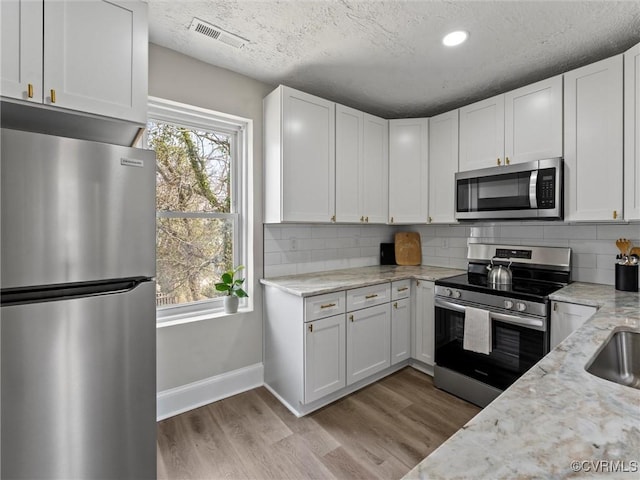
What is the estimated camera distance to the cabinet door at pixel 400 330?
269cm

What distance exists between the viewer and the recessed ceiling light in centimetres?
190

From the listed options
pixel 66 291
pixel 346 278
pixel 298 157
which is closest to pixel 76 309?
pixel 66 291

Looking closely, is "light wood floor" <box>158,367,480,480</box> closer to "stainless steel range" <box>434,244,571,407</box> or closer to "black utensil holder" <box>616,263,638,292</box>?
"stainless steel range" <box>434,244,571,407</box>

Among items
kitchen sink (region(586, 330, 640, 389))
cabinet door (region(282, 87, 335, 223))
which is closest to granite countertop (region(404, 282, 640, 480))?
kitchen sink (region(586, 330, 640, 389))

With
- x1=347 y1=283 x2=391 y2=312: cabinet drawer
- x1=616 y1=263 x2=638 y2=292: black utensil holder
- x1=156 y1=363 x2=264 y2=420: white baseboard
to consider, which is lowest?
x1=156 y1=363 x2=264 y2=420: white baseboard

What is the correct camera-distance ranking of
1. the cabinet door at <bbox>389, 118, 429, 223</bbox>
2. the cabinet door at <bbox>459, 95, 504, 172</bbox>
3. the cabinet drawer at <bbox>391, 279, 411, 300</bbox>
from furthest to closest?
the cabinet door at <bbox>389, 118, 429, 223</bbox> < the cabinet drawer at <bbox>391, 279, 411, 300</bbox> < the cabinet door at <bbox>459, 95, 504, 172</bbox>

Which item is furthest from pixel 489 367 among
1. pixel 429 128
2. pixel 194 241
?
pixel 194 241

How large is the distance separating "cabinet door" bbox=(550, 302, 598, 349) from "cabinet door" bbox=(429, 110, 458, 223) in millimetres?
1109

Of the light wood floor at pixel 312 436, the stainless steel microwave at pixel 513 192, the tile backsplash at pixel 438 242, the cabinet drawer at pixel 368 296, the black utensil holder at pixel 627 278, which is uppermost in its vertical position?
the stainless steel microwave at pixel 513 192

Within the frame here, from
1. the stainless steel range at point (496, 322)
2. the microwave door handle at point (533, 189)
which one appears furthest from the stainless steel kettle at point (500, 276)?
the microwave door handle at point (533, 189)

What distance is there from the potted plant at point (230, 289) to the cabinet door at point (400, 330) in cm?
129

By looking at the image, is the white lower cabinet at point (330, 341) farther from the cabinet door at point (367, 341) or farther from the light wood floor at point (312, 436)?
the light wood floor at point (312, 436)

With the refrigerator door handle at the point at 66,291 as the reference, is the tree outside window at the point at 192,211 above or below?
above

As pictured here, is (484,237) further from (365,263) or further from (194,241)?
(194,241)
